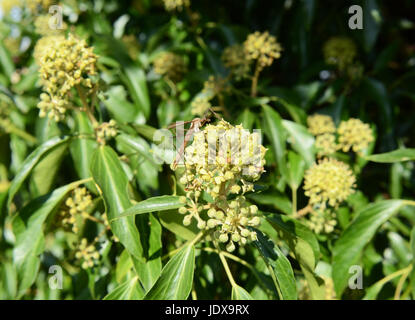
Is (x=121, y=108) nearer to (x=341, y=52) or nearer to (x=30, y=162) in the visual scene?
(x=30, y=162)

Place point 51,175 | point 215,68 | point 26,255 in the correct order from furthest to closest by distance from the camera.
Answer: point 215,68, point 51,175, point 26,255

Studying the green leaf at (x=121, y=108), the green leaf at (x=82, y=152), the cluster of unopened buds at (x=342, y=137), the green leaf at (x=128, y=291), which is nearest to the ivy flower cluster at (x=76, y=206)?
the green leaf at (x=82, y=152)

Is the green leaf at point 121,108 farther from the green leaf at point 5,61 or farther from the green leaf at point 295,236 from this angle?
the green leaf at point 295,236

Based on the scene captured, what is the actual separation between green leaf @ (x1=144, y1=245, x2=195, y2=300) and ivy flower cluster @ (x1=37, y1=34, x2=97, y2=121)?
706mm

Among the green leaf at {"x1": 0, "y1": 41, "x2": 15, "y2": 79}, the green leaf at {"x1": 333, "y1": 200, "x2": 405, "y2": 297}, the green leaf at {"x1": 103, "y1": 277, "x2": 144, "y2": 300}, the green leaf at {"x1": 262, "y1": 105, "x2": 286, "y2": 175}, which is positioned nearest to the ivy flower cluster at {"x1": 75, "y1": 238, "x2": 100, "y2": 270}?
the green leaf at {"x1": 103, "y1": 277, "x2": 144, "y2": 300}

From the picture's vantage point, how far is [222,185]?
1226 mm

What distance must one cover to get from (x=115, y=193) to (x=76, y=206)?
33cm

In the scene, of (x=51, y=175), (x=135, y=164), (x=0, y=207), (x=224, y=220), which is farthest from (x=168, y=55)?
(x=224, y=220)

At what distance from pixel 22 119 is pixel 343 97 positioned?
75.9 inches

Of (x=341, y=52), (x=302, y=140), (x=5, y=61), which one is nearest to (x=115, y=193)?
(x=302, y=140)

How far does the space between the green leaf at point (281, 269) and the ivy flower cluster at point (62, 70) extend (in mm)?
889

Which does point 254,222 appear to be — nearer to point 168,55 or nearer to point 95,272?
point 95,272

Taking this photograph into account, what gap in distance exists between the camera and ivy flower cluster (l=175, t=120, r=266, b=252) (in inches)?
45.6

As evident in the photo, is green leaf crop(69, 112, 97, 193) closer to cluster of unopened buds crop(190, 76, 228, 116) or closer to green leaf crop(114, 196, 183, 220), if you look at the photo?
cluster of unopened buds crop(190, 76, 228, 116)
